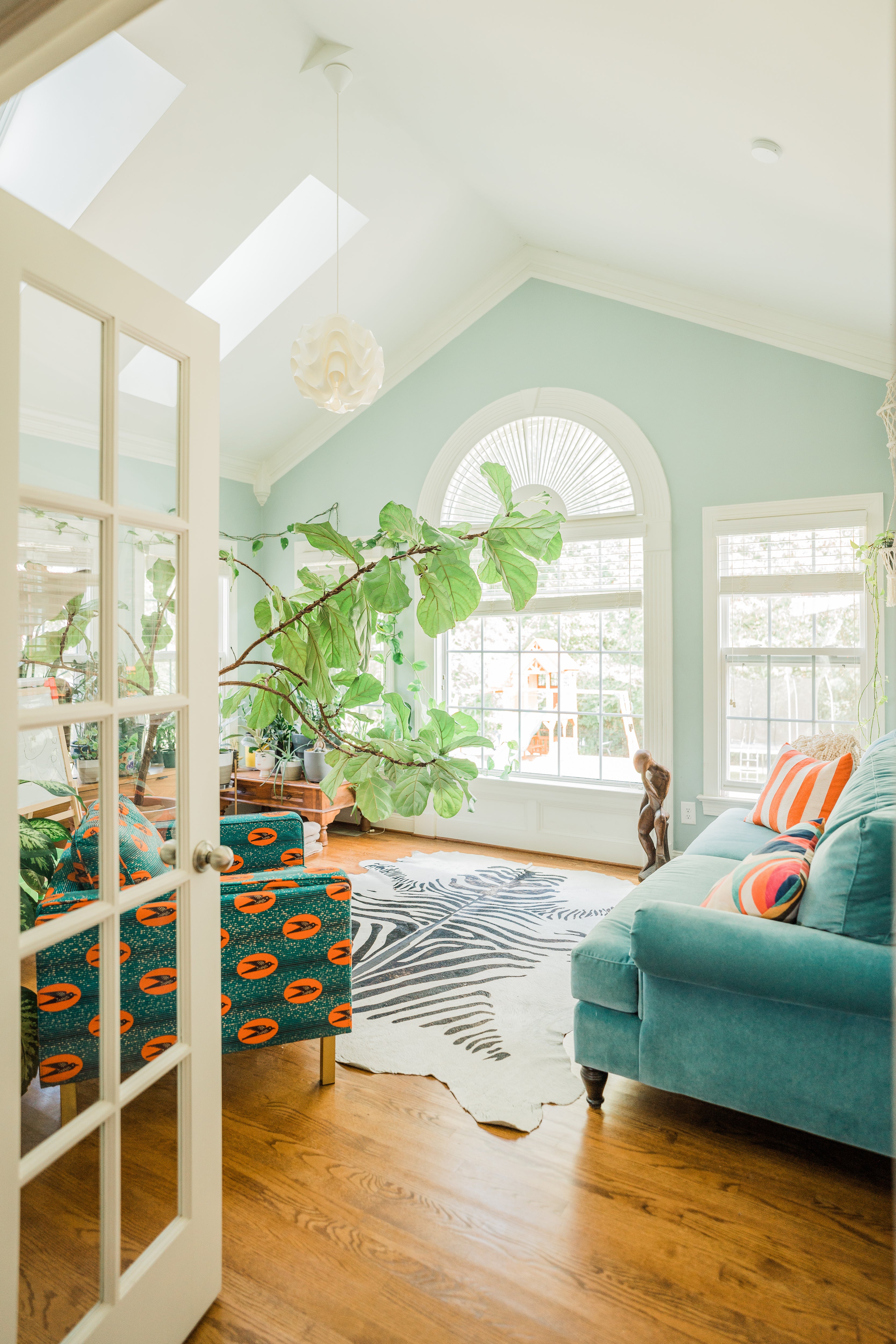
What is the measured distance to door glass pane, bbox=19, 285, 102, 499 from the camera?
3.53 ft

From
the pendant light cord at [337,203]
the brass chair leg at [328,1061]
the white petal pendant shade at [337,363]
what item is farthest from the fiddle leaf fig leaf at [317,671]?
the pendant light cord at [337,203]

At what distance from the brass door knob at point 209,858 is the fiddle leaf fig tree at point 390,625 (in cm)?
32

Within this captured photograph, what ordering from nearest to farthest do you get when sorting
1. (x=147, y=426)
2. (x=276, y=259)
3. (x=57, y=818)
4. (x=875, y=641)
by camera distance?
1. (x=57, y=818)
2. (x=147, y=426)
3. (x=875, y=641)
4. (x=276, y=259)

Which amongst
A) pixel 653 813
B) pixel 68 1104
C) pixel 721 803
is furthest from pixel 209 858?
pixel 721 803

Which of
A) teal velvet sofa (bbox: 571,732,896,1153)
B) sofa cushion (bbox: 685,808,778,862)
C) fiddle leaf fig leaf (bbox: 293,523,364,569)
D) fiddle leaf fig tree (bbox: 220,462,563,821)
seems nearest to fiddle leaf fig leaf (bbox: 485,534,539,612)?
fiddle leaf fig tree (bbox: 220,462,563,821)

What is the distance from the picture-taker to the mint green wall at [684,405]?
3.74 metres

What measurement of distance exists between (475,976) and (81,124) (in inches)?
146

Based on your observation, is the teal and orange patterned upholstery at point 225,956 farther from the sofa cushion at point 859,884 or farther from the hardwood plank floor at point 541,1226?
the sofa cushion at point 859,884

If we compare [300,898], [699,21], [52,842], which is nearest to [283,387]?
[699,21]

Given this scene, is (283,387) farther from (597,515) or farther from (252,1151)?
(252,1151)

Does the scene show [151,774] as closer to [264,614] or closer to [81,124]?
[264,614]

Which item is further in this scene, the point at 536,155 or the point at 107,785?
the point at 536,155

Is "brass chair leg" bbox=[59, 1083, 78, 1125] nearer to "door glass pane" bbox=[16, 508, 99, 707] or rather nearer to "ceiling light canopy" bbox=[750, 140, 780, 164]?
"door glass pane" bbox=[16, 508, 99, 707]

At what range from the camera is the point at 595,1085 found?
210 cm
